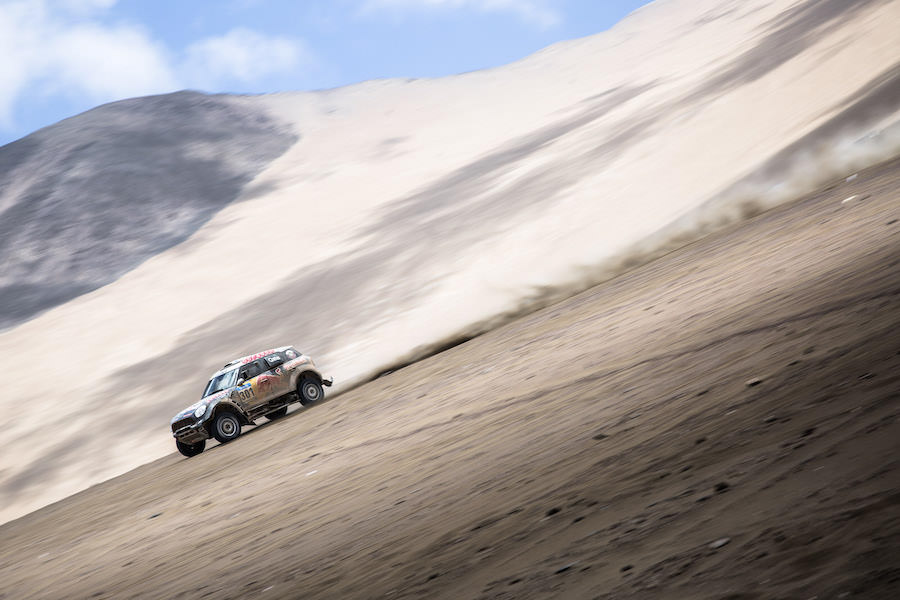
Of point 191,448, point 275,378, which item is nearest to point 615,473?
point 275,378

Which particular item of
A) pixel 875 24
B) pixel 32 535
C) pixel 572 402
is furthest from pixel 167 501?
pixel 875 24

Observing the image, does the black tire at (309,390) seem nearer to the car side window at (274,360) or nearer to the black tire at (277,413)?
the black tire at (277,413)

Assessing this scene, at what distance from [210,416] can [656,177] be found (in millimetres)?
12141

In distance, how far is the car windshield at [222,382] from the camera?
53.9ft

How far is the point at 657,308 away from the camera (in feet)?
34.6

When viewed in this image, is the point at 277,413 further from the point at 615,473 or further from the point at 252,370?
the point at 615,473

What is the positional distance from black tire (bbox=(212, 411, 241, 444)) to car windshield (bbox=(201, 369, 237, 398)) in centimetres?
59

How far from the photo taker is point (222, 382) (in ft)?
54.5

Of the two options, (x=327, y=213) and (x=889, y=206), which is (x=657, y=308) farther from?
(x=327, y=213)

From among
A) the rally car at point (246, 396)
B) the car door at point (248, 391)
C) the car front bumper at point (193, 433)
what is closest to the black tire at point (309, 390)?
the rally car at point (246, 396)

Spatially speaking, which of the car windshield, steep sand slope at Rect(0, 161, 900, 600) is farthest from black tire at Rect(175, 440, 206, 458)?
steep sand slope at Rect(0, 161, 900, 600)

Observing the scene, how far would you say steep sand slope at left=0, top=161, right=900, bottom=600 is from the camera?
12.1 ft

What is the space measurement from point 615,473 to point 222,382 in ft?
41.1

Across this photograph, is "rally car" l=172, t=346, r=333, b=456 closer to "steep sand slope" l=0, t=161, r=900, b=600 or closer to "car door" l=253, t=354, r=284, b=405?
"car door" l=253, t=354, r=284, b=405
